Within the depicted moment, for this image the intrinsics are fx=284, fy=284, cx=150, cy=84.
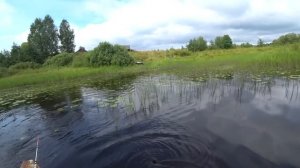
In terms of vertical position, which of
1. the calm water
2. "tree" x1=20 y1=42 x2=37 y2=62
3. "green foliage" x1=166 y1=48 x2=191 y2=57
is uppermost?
"tree" x1=20 y1=42 x2=37 y2=62

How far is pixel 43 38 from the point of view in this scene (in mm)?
67438

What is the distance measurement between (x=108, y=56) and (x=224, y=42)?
156 ft

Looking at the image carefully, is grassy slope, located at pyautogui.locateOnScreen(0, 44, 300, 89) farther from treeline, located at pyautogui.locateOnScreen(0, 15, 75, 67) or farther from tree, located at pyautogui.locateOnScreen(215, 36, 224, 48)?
tree, located at pyautogui.locateOnScreen(215, 36, 224, 48)

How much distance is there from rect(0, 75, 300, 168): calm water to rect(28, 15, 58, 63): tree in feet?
182

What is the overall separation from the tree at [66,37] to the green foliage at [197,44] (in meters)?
30.9

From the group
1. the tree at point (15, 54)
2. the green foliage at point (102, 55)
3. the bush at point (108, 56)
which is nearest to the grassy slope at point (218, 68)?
the bush at point (108, 56)

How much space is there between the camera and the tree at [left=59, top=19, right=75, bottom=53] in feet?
239

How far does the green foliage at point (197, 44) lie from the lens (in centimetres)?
7501

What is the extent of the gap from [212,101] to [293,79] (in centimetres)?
629

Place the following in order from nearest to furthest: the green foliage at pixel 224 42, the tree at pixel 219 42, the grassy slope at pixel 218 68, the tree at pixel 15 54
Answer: the grassy slope at pixel 218 68 → the tree at pixel 15 54 → the green foliage at pixel 224 42 → the tree at pixel 219 42

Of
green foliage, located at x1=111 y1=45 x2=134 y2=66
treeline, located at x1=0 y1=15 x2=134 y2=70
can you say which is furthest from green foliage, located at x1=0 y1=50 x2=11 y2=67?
green foliage, located at x1=111 y1=45 x2=134 y2=66

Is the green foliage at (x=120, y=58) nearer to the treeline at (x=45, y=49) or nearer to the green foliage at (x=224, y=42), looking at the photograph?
the treeline at (x=45, y=49)

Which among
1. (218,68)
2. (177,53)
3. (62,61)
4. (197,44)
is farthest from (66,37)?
(218,68)

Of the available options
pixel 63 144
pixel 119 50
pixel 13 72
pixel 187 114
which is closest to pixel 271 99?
pixel 187 114
